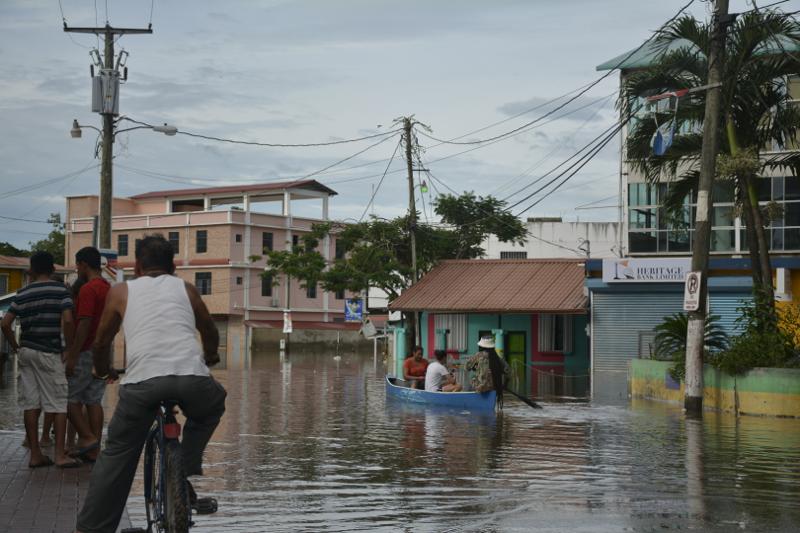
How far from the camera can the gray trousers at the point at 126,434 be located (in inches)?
280

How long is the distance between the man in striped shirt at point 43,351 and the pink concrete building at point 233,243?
72309 millimetres

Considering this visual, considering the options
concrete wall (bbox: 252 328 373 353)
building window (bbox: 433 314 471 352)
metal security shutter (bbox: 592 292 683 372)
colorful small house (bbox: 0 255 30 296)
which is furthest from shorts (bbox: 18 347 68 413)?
concrete wall (bbox: 252 328 373 353)

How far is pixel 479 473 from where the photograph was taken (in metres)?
13.4

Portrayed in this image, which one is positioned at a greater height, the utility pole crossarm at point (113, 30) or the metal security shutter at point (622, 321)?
the utility pole crossarm at point (113, 30)

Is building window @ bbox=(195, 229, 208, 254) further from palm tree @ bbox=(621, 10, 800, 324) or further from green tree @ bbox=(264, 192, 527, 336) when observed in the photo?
palm tree @ bbox=(621, 10, 800, 324)

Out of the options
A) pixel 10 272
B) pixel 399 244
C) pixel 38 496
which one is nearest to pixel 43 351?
pixel 38 496

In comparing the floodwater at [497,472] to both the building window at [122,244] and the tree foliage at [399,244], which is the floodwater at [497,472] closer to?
the tree foliage at [399,244]

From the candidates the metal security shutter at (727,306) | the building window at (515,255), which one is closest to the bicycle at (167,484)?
the metal security shutter at (727,306)

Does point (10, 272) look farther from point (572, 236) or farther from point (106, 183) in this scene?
point (106, 183)

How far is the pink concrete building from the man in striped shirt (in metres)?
72.3

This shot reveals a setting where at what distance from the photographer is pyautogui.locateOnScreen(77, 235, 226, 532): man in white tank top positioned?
7129mm

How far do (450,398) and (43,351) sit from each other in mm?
13299

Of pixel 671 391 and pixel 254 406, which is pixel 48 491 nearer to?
pixel 254 406

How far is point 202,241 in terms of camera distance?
9019cm
